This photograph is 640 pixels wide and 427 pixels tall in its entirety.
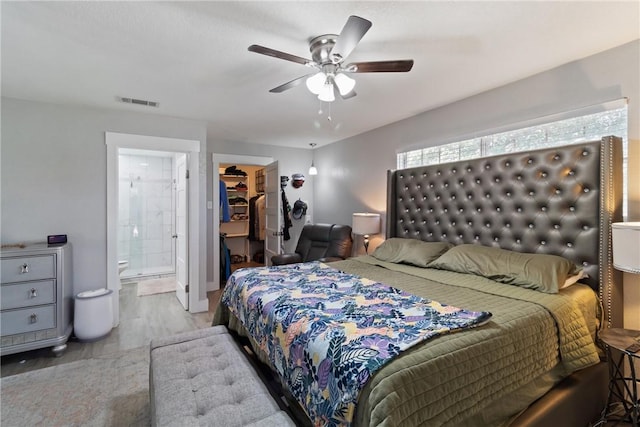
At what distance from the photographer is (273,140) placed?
15.4 ft

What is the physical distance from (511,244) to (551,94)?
123 centimetres

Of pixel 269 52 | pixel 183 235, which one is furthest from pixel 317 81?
pixel 183 235

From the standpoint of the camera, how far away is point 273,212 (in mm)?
4609

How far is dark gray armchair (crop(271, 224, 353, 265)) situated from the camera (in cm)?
385

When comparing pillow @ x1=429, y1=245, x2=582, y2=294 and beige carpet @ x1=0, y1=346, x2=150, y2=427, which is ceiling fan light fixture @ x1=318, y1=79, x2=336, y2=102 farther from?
beige carpet @ x1=0, y1=346, x2=150, y2=427

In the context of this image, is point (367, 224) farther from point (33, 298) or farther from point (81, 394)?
point (33, 298)

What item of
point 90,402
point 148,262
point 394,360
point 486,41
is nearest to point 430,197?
point 486,41

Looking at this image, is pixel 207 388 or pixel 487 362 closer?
pixel 487 362

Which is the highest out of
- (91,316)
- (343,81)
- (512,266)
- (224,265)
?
(343,81)

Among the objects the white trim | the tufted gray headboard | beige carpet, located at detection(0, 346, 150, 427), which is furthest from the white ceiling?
beige carpet, located at detection(0, 346, 150, 427)

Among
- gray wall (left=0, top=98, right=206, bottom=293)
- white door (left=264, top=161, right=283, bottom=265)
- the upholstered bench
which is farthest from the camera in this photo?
white door (left=264, top=161, right=283, bottom=265)

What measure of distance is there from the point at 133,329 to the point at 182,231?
4.14 ft

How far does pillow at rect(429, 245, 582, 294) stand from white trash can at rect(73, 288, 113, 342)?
330 centimetres

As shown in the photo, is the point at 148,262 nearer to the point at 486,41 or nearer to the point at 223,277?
the point at 223,277
